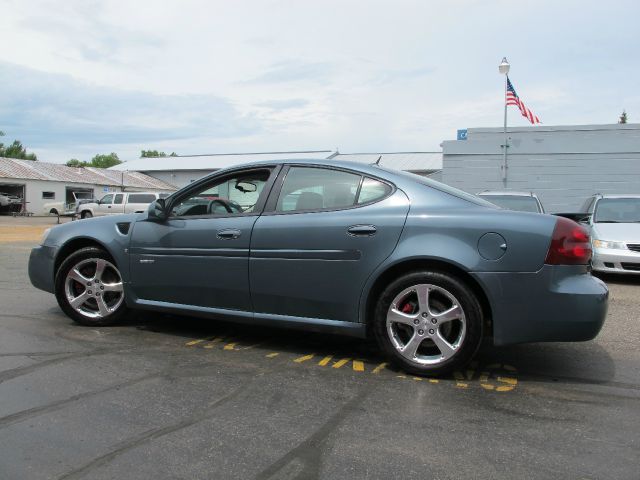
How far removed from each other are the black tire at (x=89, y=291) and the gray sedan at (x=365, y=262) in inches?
2.6

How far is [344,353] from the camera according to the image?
4406mm

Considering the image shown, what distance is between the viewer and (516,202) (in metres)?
9.88

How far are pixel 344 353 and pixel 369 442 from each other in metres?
1.61

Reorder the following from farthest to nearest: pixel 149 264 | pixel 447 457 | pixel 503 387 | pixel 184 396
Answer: pixel 149 264 < pixel 503 387 < pixel 184 396 < pixel 447 457

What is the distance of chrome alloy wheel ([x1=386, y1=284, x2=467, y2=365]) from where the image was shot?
12.1 ft

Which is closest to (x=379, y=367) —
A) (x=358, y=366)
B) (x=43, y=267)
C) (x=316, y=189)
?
(x=358, y=366)

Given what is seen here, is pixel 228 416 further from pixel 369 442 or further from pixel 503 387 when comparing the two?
pixel 503 387

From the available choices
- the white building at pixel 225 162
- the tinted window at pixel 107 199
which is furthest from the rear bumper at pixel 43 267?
the white building at pixel 225 162

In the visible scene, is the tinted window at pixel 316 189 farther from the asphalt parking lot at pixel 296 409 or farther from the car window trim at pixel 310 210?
the asphalt parking lot at pixel 296 409

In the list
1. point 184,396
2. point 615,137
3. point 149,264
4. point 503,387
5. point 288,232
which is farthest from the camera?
point 615,137

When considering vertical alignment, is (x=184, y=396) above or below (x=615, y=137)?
below

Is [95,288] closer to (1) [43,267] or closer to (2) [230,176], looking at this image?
(1) [43,267]

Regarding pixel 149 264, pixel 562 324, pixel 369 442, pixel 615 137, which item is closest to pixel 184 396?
pixel 369 442

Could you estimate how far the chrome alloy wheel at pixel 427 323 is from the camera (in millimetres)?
3680
